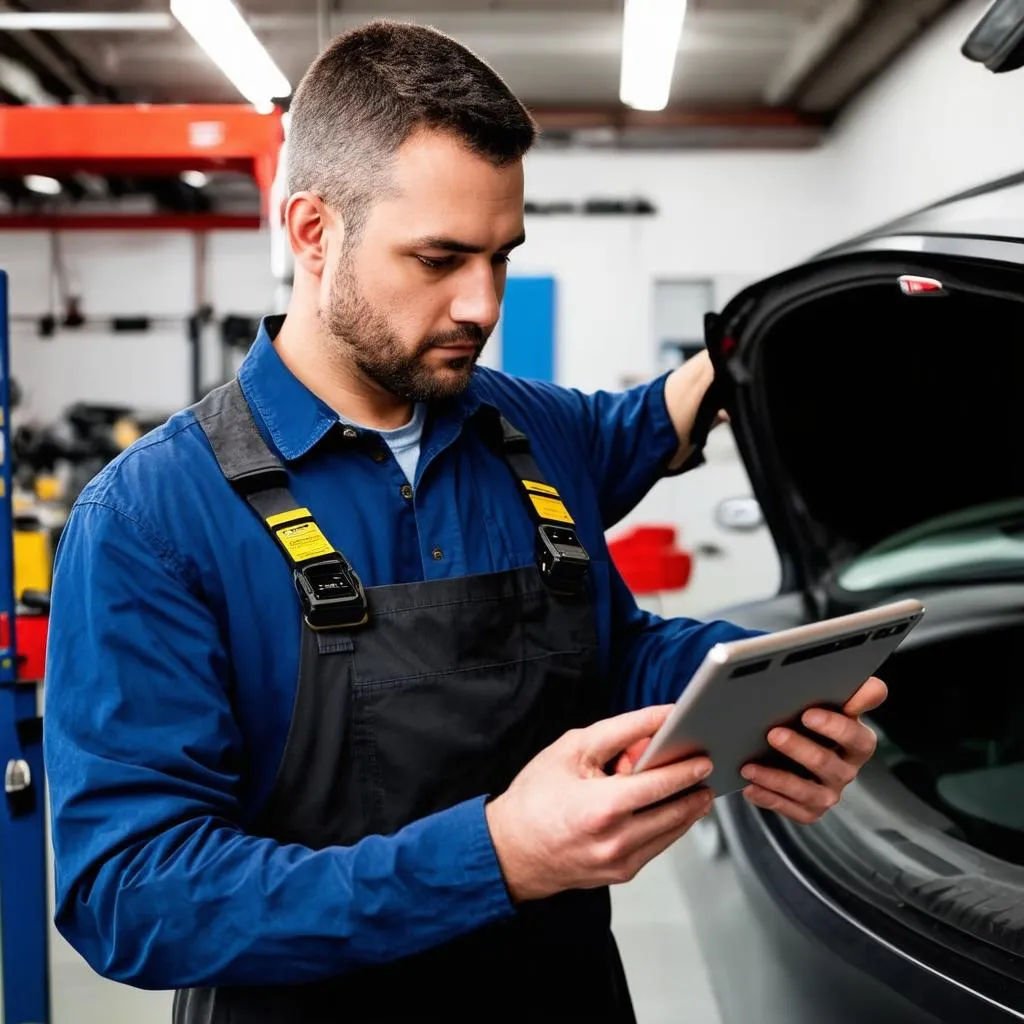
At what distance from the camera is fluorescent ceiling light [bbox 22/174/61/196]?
10758mm

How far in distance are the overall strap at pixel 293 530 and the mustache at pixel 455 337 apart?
0.24m

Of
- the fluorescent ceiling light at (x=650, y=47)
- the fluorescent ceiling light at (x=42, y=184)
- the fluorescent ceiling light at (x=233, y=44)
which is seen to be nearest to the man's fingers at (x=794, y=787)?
the fluorescent ceiling light at (x=650, y=47)

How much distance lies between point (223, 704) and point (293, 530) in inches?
8.1

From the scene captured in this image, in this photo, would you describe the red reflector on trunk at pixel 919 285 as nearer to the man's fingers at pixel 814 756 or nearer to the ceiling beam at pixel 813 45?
the man's fingers at pixel 814 756

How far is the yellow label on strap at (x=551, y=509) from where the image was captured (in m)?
1.42

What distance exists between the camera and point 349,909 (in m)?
1.03

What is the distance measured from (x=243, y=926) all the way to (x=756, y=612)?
1.58 m

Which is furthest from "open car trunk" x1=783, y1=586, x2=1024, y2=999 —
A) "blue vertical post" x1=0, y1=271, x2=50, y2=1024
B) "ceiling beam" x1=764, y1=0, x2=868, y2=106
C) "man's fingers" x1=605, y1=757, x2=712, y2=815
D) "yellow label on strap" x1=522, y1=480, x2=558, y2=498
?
"ceiling beam" x1=764, y1=0, x2=868, y2=106

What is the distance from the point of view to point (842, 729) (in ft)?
3.89

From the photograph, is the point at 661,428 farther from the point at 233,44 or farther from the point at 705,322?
the point at 233,44

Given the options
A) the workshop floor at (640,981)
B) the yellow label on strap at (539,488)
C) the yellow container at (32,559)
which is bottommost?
the workshop floor at (640,981)

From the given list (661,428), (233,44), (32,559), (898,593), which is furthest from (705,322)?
(32,559)

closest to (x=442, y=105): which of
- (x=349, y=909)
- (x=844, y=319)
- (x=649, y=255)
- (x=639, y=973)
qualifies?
(x=349, y=909)

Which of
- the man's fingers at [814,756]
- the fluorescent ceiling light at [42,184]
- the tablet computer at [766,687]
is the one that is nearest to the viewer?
the tablet computer at [766,687]
